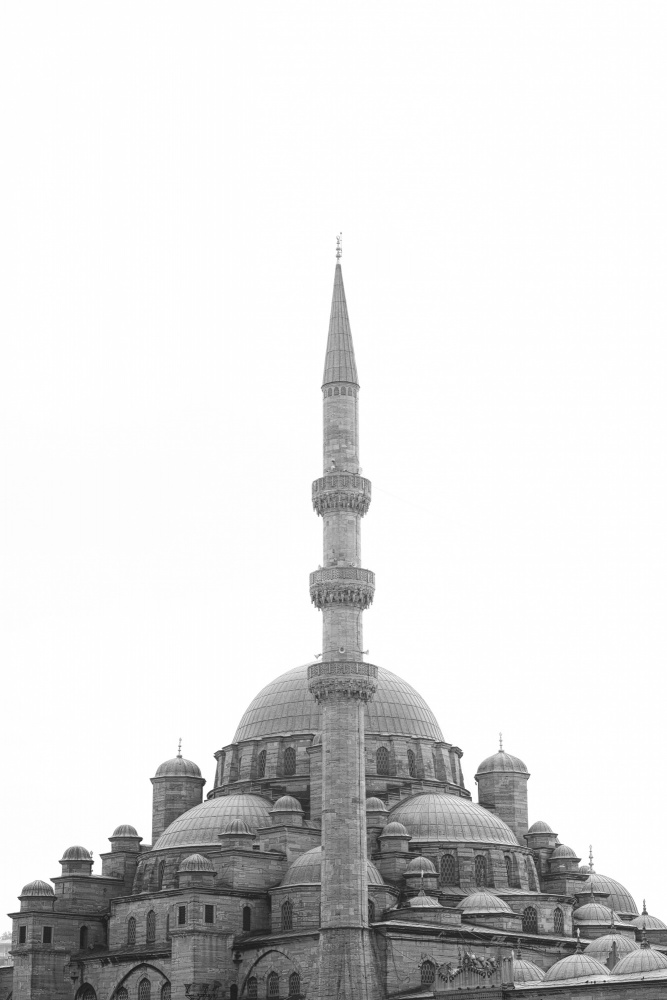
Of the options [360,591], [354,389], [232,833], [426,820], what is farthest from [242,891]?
[354,389]

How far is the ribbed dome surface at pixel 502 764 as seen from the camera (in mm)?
69000

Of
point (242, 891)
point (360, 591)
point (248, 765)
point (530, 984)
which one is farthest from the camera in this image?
point (248, 765)

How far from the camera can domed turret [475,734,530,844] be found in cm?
6800

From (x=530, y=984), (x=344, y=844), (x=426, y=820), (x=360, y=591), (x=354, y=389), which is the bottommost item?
(x=530, y=984)

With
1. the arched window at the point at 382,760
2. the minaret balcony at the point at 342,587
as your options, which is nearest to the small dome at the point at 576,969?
the minaret balcony at the point at 342,587

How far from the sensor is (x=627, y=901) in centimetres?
6712

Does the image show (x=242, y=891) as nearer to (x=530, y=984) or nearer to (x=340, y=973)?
(x=340, y=973)

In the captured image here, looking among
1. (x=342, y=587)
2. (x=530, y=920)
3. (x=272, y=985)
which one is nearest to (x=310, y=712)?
(x=530, y=920)

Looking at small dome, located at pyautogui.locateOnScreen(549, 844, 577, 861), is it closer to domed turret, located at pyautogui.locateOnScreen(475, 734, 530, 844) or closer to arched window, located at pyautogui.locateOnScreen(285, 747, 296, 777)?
domed turret, located at pyautogui.locateOnScreen(475, 734, 530, 844)

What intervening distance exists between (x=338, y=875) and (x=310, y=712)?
17.0 m

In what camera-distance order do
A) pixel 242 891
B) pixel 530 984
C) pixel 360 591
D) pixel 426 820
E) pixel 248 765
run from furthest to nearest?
pixel 248 765 → pixel 426 820 → pixel 242 891 → pixel 360 591 → pixel 530 984

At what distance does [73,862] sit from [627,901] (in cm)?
2212

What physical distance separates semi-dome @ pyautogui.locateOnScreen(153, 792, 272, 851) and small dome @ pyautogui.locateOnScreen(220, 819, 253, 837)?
430 mm

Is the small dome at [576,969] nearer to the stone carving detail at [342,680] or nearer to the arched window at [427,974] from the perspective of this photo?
the arched window at [427,974]
